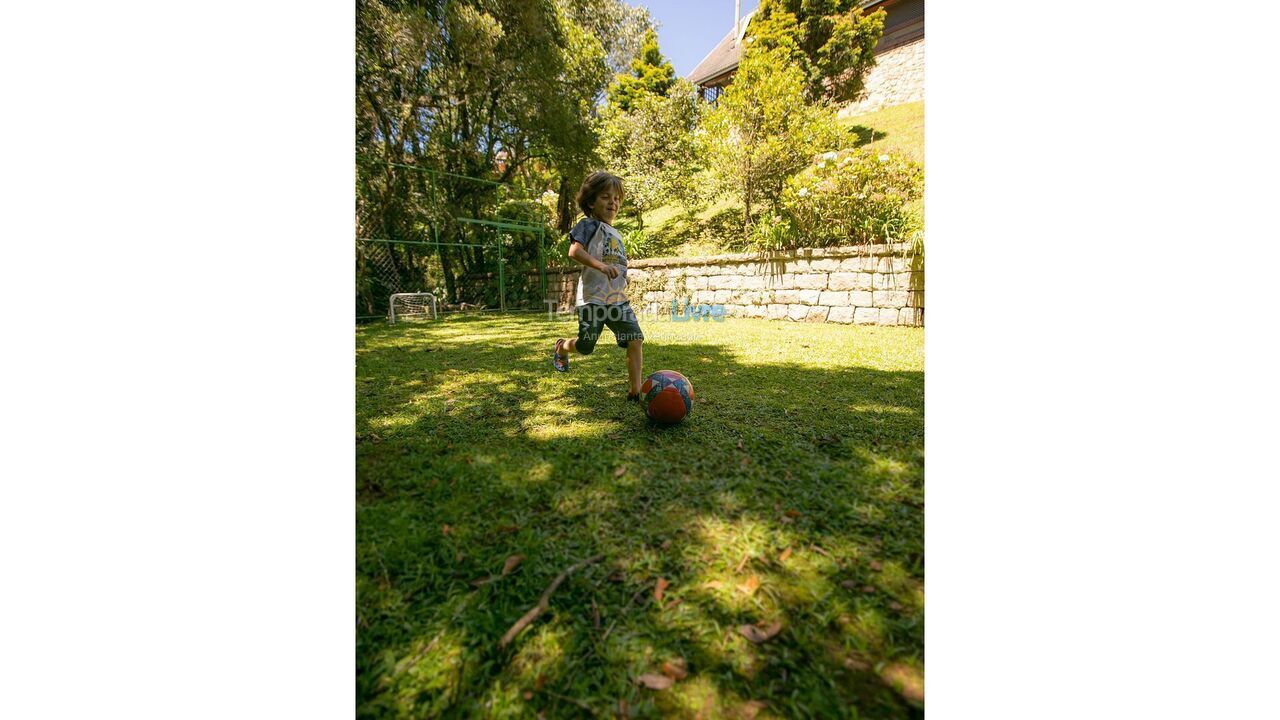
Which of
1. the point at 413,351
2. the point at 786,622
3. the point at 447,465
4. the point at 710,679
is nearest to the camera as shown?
the point at 710,679

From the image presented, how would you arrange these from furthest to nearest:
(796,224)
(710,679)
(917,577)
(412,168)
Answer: (412,168) → (796,224) → (917,577) → (710,679)

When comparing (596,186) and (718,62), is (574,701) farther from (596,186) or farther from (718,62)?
(718,62)

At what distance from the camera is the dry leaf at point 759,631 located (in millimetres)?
1158

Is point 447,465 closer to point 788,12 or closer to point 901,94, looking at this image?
point 788,12

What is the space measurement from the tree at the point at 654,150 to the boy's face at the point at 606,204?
403 inches

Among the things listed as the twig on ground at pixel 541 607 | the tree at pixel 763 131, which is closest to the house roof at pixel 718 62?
the tree at pixel 763 131

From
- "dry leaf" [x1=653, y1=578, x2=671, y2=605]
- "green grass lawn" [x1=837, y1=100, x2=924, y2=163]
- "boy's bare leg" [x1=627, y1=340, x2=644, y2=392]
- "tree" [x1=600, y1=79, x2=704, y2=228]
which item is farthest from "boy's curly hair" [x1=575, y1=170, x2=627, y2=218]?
"green grass lawn" [x1=837, y1=100, x2=924, y2=163]

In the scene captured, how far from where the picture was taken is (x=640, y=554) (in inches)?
58.6

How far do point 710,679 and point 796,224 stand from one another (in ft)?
27.8

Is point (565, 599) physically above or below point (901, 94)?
below

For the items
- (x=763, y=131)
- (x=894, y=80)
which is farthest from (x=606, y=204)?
(x=894, y=80)

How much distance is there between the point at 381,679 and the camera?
3.52 feet

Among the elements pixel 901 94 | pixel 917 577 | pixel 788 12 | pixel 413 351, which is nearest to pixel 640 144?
pixel 788 12

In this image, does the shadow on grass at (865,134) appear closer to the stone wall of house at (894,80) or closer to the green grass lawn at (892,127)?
the green grass lawn at (892,127)
